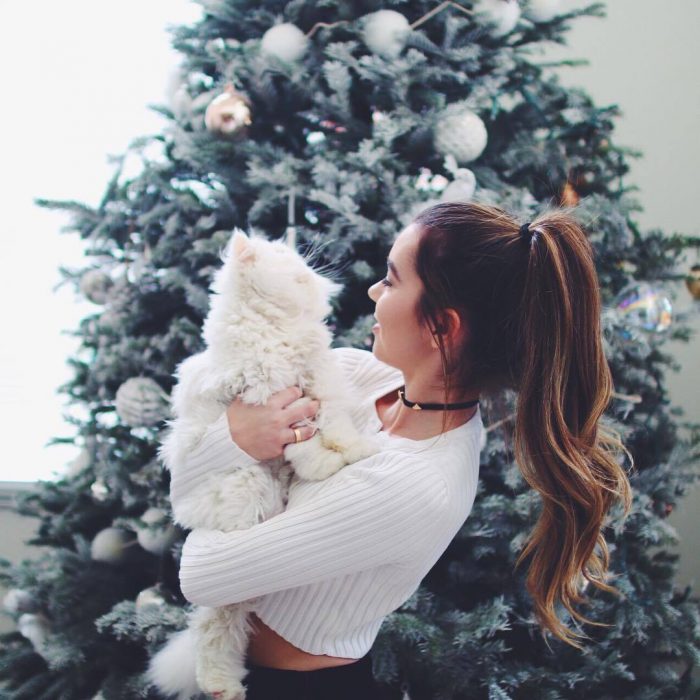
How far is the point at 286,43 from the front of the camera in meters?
1.48

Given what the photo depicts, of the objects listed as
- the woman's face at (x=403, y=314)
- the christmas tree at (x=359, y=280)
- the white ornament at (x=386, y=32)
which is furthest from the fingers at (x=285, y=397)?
the white ornament at (x=386, y=32)

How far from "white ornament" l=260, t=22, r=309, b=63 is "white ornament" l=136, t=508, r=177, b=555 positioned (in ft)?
3.66

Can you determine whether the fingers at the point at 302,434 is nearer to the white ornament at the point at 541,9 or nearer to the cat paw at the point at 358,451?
the cat paw at the point at 358,451

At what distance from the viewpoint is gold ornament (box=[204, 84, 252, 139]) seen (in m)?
1.44

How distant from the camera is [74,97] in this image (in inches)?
92.2

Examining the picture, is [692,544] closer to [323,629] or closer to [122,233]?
[323,629]

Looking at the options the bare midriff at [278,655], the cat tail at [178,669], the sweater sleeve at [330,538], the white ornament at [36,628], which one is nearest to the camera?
the sweater sleeve at [330,538]

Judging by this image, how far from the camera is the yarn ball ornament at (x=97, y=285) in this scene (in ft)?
5.43

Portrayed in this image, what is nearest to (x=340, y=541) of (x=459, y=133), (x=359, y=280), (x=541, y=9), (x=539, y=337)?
(x=539, y=337)

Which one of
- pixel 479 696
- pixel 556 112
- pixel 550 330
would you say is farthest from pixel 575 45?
pixel 479 696

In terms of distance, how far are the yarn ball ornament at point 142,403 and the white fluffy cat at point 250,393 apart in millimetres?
614

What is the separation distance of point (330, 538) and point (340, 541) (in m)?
0.01

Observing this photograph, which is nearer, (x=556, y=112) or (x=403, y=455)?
(x=403, y=455)

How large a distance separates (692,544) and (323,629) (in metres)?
2.02
